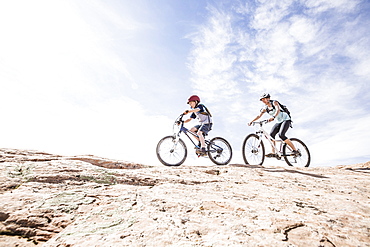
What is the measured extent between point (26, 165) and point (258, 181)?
17.0 ft

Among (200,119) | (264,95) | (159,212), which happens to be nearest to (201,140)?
(200,119)

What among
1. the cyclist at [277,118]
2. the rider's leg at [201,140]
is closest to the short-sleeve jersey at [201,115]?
the rider's leg at [201,140]

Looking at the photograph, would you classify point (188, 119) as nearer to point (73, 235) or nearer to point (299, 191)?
point (299, 191)

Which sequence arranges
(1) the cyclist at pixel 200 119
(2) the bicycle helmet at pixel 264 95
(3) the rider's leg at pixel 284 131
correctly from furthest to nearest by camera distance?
(3) the rider's leg at pixel 284 131
(2) the bicycle helmet at pixel 264 95
(1) the cyclist at pixel 200 119

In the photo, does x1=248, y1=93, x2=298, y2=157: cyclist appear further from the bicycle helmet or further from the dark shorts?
the dark shorts

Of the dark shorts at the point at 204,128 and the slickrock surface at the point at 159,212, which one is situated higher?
the dark shorts at the point at 204,128

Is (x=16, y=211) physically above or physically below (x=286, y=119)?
below

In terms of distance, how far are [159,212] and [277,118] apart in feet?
26.9

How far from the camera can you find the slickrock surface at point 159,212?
2309 millimetres

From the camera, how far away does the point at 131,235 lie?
7.49 feet

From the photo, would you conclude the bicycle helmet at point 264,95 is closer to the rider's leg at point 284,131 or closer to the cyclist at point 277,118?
the cyclist at point 277,118

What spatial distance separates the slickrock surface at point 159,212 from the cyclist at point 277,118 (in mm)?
4910

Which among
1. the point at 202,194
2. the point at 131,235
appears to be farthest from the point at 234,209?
the point at 131,235

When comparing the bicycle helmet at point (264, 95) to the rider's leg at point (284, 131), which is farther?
the rider's leg at point (284, 131)
